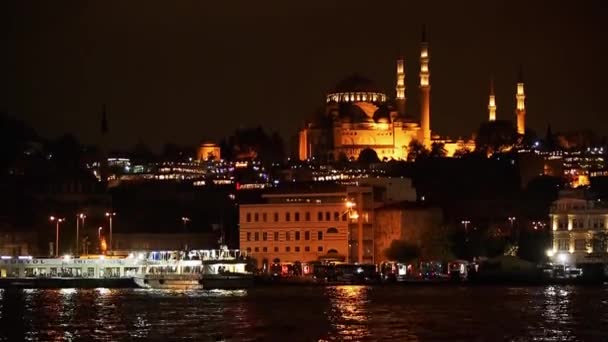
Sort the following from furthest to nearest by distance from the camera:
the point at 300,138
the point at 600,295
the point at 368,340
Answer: the point at 300,138 < the point at 600,295 < the point at 368,340

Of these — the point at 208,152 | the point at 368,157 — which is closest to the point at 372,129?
the point at 368,157

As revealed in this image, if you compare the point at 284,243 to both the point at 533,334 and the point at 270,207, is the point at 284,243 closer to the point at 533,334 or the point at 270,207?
the point at 270,207

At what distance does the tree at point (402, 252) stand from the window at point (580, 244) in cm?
893

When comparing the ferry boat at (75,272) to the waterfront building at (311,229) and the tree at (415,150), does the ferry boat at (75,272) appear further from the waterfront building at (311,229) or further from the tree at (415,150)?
the tree at (415,150)

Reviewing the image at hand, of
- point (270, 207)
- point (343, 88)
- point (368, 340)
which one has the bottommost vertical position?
point (368, 340)

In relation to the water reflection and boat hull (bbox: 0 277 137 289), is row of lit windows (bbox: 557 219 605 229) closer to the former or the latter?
the water reflection

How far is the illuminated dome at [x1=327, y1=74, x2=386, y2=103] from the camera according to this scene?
156 m

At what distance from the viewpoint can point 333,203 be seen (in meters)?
95.7

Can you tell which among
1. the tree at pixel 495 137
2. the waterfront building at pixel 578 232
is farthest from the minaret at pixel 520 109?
the waterfront building at pixel 578 232

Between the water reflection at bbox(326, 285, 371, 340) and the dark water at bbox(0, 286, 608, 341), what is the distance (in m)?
0.03

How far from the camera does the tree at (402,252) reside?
93938mm

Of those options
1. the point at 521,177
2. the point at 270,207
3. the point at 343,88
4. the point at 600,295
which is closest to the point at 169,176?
the point at 343,88

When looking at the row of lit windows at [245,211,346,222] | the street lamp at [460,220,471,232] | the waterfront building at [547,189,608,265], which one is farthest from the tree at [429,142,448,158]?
the row of lit windows at [245,211,346,222]

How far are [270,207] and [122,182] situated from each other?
53.8 m
